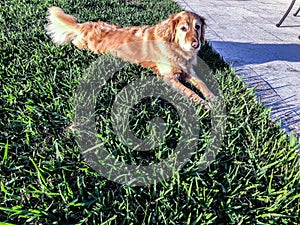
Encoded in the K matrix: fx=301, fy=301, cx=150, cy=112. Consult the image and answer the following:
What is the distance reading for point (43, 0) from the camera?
5.61 m

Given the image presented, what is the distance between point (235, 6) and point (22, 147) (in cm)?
739

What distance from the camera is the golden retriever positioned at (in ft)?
9.71

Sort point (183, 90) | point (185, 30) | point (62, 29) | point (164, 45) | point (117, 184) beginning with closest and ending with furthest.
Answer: point (117, 184), point (183, 90), point (185, 30), point (164, 45), point (62, 29)

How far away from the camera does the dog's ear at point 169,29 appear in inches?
118

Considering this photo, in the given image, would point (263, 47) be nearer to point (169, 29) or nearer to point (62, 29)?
point (169, 29)

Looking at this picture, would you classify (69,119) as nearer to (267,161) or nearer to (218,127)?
(218,127)

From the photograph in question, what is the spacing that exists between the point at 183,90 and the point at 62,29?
195 centimetres

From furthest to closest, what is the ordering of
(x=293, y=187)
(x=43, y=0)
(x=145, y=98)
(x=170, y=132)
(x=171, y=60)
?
(x=43, y=0) < (x=171, y=60) < (x=145, y=98) < (x=170, y=132) < (x=293, y=187)

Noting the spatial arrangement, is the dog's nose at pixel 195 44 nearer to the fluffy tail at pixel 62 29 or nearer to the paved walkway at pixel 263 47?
the paved walkway at pixel 263 47

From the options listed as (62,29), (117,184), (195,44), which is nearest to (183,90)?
(195,44)

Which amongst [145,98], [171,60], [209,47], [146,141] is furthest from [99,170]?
[209,47]

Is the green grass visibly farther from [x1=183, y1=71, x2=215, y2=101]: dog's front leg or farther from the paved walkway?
the paved walkway

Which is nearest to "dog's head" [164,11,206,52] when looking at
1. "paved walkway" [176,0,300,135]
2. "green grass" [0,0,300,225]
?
"green grass" [0,0,300,225]

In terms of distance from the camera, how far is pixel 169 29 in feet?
9.88
